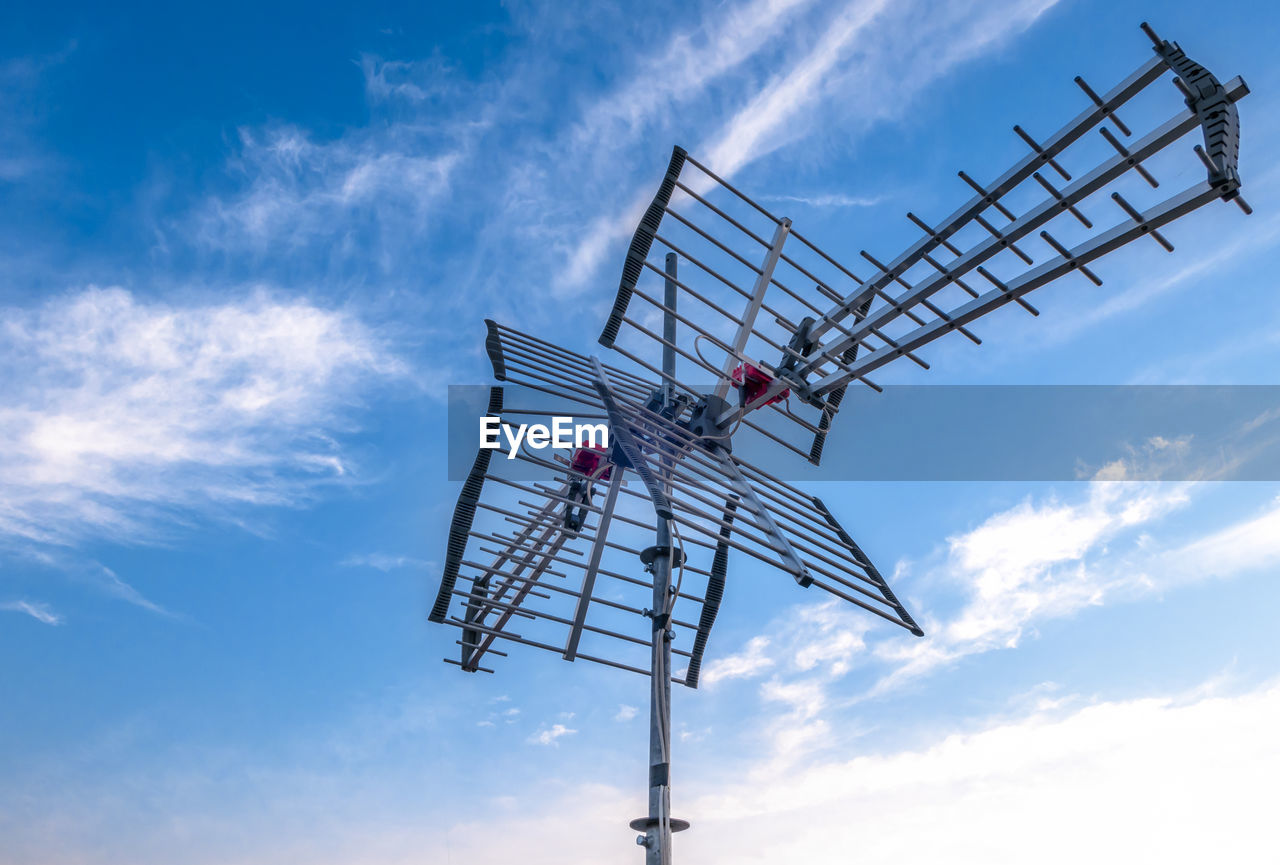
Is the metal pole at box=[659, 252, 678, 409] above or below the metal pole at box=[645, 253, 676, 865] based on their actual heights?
above

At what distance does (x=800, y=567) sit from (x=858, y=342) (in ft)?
7.79

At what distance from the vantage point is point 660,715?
828 centimetres

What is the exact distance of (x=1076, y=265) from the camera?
6715 mm

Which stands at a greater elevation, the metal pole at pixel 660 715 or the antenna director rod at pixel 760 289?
the antenna director rod at pixel 760 289

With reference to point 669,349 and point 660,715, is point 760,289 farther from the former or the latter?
point 660,715

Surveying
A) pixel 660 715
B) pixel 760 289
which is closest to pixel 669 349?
pixel 760 289

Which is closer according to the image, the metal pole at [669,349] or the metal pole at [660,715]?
the metal pole at [660,715]

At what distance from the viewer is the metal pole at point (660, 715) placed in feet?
25.5

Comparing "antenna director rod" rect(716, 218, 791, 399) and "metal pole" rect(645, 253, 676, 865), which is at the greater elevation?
"antenna director rod" rect(716, 218, 791, 399)

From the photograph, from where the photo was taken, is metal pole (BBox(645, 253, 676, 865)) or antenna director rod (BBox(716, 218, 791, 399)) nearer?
metal pole (BBox(645, 253, 676, 865))

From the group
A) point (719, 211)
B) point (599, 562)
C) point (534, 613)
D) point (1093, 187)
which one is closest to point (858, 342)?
point (719, 211)

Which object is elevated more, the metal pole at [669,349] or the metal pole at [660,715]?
the metal pole at [669,349]

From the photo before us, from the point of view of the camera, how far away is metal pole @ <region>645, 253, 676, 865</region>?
7762mm

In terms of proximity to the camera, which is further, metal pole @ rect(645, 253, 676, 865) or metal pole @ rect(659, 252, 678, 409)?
metal pole @ rect(659, 252, 678, 409)
